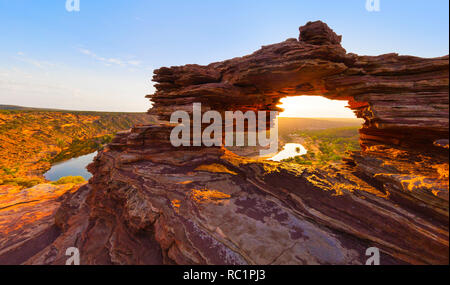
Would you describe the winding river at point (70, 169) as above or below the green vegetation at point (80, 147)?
below

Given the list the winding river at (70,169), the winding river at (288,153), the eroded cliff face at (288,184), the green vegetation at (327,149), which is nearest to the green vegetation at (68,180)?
the winding river at (70,169)

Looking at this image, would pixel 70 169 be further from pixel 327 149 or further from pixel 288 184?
pixel 327 149

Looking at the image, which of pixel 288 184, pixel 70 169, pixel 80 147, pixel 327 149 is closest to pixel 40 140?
pixel 80 147

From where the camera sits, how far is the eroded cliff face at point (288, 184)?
23.7 feet

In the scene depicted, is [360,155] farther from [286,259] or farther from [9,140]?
[9,140]

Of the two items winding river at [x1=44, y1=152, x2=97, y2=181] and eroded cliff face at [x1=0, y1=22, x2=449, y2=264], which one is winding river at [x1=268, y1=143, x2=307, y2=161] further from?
winding river at [x1=44, y1=152, x2=97, y2=181]

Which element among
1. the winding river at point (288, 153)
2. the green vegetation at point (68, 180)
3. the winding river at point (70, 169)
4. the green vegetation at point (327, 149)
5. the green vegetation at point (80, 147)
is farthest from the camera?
the green vegetation at point (80, 147)

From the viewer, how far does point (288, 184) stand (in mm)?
11281

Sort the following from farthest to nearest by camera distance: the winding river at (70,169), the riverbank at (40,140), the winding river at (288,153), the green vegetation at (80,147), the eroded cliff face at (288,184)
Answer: the green vegetation at (80,147)
the winding river at (70,169)
the winding river at (288,153)
the riverbank at (40,140)
the eroded cliff face at (288,184)

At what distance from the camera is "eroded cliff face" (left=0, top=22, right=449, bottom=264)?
7.21 m

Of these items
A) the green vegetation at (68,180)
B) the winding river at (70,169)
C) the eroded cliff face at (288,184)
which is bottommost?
the winding river at (70,169)

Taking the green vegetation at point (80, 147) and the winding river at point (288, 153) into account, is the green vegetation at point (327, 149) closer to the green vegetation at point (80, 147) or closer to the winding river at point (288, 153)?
the winding river at point (288, 153)

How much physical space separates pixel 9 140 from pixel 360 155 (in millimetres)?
86366
